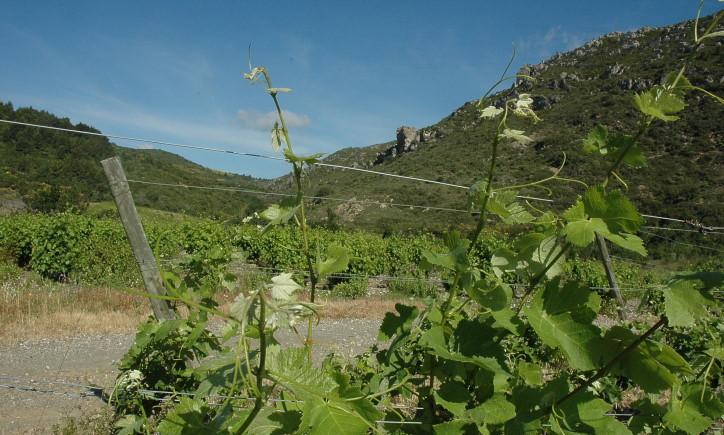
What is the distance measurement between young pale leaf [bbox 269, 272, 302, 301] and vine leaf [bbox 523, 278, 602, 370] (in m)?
0.50

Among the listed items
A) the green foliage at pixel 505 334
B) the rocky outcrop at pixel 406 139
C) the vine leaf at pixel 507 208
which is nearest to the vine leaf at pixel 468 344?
the green foliage at pixel 505 334

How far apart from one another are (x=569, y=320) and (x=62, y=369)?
606 centimetres

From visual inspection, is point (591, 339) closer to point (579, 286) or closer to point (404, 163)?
point (579, 286)

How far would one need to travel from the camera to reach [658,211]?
81.6ft

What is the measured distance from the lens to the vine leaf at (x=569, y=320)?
88 centimetres

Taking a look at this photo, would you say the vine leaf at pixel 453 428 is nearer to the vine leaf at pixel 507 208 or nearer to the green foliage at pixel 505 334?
the green foliage at pixel 505 334

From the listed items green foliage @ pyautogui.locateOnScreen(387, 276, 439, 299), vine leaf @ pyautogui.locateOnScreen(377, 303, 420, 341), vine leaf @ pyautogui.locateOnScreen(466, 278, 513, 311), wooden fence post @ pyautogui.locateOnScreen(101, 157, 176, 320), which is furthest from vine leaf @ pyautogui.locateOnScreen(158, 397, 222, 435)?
green foliage @ pyautogui.locateOnScreen(387, 276, 439, 299)

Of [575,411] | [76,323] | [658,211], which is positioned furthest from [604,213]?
[658,211]

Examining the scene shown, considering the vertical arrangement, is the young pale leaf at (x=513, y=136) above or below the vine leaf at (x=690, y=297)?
above

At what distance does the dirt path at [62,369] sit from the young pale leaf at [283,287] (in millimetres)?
2110

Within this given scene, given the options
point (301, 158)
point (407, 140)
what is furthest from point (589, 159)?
point (407, 140)

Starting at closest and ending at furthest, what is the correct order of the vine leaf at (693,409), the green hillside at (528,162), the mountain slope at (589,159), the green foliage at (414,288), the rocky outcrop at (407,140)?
the vine leaf at (693,409) → the green foliage at (414,288) → the green hillside at (528,162) → the mountain slope at (589,159) → the rocky outcrop at (407,140)

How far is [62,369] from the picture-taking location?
5238 millimetres

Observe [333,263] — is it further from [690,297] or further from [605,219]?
[690,297]
